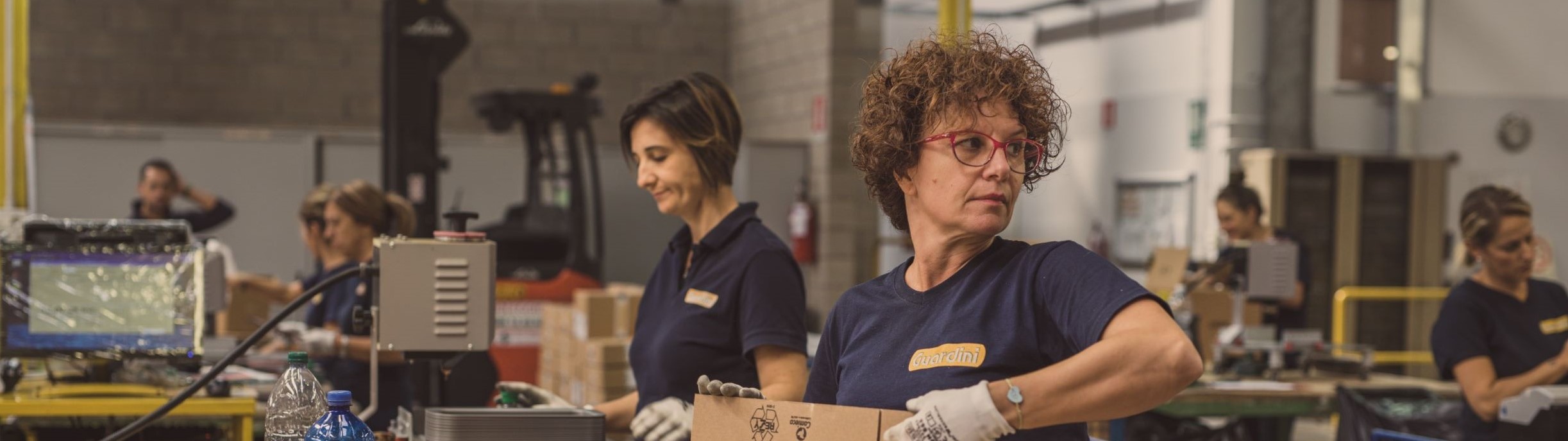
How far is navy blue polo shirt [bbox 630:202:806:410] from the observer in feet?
9.04

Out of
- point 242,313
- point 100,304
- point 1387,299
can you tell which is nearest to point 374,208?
point 100,304

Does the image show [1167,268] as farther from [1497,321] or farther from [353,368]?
[353,368]

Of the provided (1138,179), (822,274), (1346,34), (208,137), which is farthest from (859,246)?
(208,137)

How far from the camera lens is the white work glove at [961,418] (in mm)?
1626

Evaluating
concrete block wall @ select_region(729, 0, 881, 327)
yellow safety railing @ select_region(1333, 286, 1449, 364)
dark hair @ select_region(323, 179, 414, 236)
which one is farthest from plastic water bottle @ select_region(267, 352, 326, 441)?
concrete block wall @ select_region(729, 0, 881, 327)

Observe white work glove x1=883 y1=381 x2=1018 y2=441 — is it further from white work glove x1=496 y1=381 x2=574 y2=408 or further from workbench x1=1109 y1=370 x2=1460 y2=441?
workbench x1=1109 y1=370 x2=1460 y2=441

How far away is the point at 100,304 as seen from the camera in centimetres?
362

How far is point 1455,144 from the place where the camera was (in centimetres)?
979

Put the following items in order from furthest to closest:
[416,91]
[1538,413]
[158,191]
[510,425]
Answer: [158,191]
[416,91]
[1538,413]
[510,425]

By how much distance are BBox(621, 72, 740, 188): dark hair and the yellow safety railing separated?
5.74 metres

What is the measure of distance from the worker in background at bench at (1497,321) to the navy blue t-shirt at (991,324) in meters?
2.81

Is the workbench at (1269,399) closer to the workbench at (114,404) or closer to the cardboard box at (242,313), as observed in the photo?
the workbench at (114,404)

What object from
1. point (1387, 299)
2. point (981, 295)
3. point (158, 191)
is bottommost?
point (1387, 299)

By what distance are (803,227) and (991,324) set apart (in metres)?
8.10
